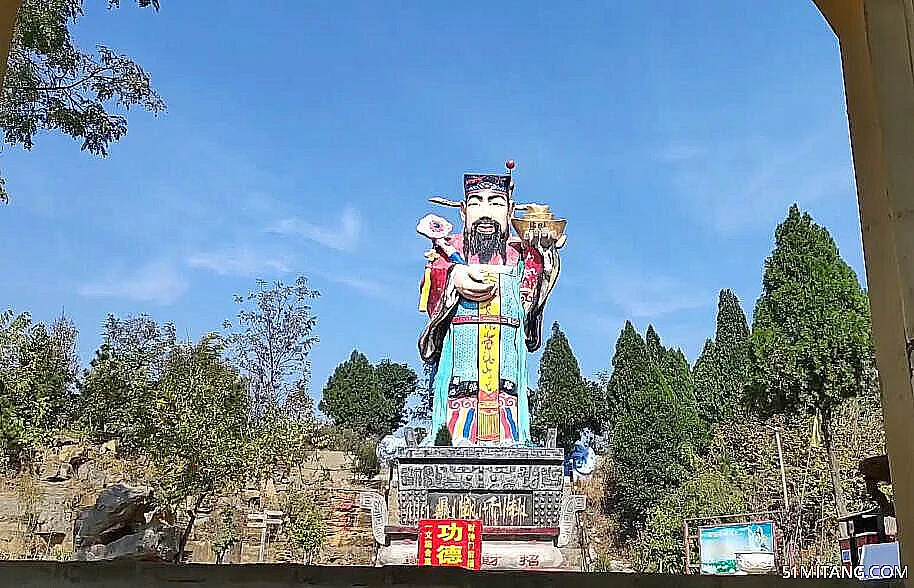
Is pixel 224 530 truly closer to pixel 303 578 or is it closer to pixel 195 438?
pixel 195 438

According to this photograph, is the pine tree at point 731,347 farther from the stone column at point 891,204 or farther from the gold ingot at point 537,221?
the stone column at point 891,204

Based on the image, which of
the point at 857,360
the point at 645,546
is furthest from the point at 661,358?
the point at 857,360

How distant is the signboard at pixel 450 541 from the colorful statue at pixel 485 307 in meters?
0.86

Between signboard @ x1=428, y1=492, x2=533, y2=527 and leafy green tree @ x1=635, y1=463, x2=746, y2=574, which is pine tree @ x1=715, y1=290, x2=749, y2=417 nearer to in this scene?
leafy green tree @ x1=635, y1=463, x2=746, y2=574

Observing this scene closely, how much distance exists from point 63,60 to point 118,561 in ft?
9.40

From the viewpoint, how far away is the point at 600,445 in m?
12.1

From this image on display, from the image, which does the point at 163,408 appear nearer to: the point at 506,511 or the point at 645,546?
the point at 506,511

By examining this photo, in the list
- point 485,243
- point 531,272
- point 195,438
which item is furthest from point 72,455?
point 531,272

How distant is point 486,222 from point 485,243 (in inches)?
9.2

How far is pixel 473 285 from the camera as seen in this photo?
8336mm

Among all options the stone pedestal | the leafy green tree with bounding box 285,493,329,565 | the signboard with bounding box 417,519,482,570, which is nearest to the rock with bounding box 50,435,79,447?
the leafy green tree with bounding box 285,493,329,565

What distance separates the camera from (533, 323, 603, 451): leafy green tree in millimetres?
12672

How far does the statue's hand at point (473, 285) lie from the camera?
27.4ft

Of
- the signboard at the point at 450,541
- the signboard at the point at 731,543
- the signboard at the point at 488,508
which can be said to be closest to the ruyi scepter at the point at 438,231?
the signboard at the point at 488,508
